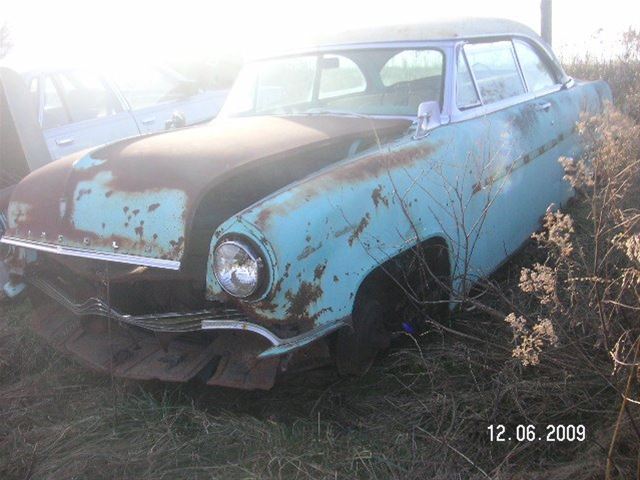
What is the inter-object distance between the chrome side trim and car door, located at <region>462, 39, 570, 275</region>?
1434 millimetres

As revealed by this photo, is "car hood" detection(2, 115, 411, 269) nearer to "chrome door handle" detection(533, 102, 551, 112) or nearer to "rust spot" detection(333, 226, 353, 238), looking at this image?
"rust spot" detection(333, 226, 353, 238)

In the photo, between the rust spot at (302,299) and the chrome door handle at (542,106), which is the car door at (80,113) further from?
the rust spot at (302,299)

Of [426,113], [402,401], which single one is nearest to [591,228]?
[426,113]

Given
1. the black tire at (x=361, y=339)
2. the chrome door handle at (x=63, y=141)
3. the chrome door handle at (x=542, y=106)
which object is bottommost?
the black tire at (x=361, y=339)

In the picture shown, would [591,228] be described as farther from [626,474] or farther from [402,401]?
[626,474]

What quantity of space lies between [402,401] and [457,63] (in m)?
1.97

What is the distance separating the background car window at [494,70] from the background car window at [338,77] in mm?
687

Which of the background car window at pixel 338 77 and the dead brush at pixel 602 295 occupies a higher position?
the background car window at pixel 338 77

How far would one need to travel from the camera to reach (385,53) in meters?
3.83

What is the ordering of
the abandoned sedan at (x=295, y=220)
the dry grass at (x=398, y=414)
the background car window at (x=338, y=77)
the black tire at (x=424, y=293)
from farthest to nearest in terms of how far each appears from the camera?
the background car window at (x=338, y=77), the black tire at (x=424, y=293), the abandoned sedan at (x=295, y=220), the dry grass at (x=398, y=414)

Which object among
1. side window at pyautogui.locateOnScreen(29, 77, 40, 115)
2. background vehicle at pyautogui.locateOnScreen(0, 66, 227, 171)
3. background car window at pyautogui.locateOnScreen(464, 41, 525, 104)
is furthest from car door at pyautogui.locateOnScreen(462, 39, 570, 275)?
side window at pyautogui.locateOnScreen(29, 77, 40, 115)

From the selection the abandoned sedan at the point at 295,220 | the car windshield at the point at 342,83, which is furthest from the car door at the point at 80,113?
the abandoned sedan at the point at 295,220
